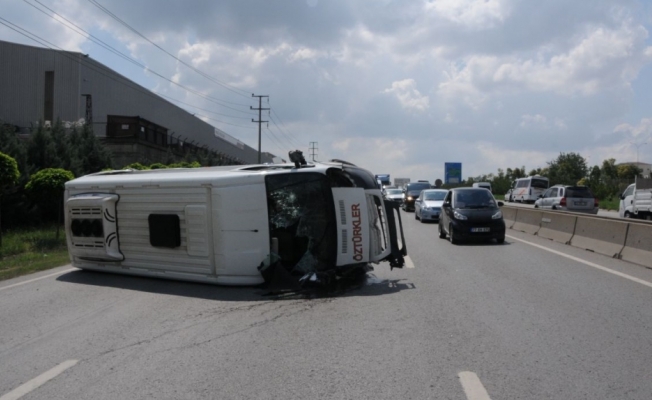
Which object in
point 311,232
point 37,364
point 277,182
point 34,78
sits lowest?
point 37,364

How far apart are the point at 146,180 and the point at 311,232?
322cm

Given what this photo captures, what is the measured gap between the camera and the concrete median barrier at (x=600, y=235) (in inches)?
528

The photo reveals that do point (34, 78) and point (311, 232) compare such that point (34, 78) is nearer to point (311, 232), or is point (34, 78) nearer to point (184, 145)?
point (184, 145)

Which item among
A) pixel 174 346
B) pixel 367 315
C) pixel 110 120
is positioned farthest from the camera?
pixel 110 120

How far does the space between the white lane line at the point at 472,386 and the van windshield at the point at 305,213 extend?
15.4ft

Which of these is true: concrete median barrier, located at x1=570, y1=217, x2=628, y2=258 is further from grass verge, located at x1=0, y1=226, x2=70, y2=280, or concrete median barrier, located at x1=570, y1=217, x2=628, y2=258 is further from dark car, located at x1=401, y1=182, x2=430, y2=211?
dark car, located at x1=401, y1=182, x2=430, y2=211

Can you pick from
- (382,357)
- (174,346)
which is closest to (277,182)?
(174,346)

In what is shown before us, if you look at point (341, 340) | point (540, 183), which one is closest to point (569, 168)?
point (540, 183)

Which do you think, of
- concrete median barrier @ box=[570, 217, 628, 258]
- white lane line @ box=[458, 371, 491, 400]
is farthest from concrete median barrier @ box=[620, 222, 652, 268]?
white lane line @ box=[458, 371, 491, 400]

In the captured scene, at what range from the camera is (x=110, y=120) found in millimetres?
43562

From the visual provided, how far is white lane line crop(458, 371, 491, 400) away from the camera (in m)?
4.67

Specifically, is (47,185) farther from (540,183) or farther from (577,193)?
(540,183)

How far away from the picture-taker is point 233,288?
9.97 m

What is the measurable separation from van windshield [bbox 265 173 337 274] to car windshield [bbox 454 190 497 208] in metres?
9.31
